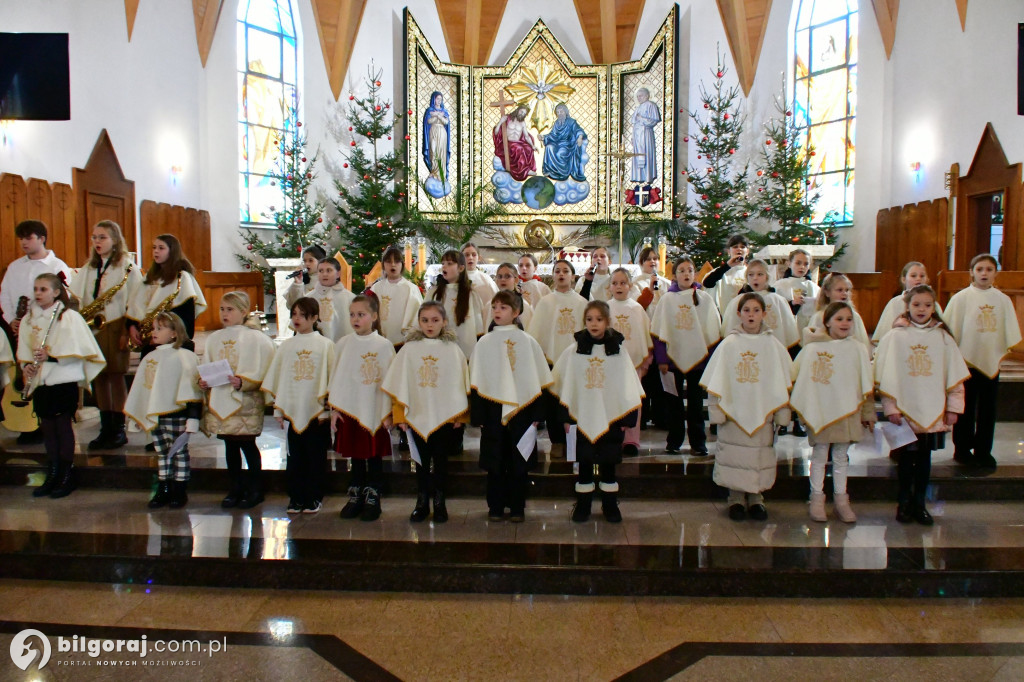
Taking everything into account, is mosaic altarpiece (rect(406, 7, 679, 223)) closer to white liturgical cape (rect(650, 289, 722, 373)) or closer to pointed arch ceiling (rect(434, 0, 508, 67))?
pointed arch ceiling (rect(434, 0, 508, 67))

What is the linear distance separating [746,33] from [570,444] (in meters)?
10.6

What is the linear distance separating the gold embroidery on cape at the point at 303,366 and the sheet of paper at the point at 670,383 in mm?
2638

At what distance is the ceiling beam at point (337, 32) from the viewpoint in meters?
12.8

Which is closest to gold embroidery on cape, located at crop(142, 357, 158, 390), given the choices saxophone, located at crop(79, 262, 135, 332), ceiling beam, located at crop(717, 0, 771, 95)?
saxophone, located at crop(79, 262, 135, 332)

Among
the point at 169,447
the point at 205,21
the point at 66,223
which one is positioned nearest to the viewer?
the point at 169,447

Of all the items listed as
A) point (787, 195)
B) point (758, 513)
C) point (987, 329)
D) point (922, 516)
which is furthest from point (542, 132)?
point (922, 516)

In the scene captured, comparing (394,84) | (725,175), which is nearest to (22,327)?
(394,84)

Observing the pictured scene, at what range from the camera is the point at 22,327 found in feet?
15.5

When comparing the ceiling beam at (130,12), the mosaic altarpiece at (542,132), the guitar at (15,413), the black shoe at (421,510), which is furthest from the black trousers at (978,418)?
the ceiling beam at (130,12)

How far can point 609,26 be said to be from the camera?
531 inches

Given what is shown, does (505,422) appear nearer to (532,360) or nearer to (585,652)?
(532,360)

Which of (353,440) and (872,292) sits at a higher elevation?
(872,292)

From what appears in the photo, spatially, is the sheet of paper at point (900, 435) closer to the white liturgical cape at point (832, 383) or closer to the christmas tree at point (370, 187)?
the white liturgical cape at point (832, 383)

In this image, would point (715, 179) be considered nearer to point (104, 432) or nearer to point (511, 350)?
point (511, 350)
